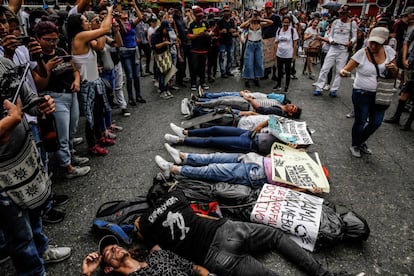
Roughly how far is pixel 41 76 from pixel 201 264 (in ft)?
8.06

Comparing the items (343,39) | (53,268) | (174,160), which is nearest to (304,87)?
(343,39)

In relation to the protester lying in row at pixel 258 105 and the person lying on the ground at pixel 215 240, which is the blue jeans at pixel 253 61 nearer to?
the protester lying in row at pixel 258 105

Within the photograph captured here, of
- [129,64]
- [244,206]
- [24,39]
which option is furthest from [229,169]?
[129,64]

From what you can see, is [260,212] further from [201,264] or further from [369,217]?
[369,217]

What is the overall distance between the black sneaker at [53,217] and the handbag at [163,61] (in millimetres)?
4390

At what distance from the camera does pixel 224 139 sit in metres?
4.15

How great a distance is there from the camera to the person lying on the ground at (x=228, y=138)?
387 cm

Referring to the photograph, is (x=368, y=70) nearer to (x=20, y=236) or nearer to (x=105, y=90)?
(x=105, y=90)

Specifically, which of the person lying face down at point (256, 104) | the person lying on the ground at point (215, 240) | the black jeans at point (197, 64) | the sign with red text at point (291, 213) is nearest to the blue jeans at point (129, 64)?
the person lying face down at point (256, 104)

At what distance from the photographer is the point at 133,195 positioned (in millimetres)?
3250

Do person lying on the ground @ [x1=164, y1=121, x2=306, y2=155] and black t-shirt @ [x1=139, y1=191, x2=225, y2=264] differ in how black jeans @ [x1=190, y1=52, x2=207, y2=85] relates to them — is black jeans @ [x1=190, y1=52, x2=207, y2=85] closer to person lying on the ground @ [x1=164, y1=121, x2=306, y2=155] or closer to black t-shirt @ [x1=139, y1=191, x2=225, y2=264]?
person lying on the ground @ [x1=164, y1=121, x2=306, y2=155]

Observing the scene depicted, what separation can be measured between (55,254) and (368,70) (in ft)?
14.3

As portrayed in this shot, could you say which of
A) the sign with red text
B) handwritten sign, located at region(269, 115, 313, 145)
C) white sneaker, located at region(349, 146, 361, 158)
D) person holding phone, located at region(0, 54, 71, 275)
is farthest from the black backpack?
white sneaker, located at region(349, 146, 361, 158)

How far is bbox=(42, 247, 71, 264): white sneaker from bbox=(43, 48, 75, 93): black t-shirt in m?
1.85
